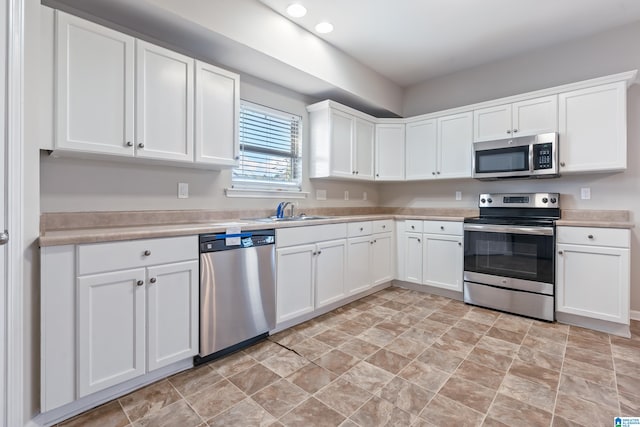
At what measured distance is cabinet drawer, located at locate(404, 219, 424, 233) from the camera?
359 centimetres

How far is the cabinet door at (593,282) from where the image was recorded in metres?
2.49

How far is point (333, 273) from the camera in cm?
296

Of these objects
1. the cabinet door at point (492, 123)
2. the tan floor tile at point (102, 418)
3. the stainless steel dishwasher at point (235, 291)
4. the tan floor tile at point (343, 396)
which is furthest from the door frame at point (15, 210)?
the cabinet door at point (492, 123)

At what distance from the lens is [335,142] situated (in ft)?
11.2

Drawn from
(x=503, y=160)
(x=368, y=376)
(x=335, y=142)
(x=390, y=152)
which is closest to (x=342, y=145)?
(x=335, y=142)

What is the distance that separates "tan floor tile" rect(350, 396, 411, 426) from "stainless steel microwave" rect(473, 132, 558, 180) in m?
2.57

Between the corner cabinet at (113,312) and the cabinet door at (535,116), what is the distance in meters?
3.22

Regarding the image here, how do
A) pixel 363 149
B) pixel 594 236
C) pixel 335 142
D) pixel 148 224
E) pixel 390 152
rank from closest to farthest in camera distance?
pixel 148 224 < pixel 594 236 < pixel 335 142 < pixel 363 149 < pixel 390 152

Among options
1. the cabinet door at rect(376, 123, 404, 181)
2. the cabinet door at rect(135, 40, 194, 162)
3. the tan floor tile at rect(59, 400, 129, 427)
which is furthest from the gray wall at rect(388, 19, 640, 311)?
the tan floor tile at rect(59, 400, 129, 427)

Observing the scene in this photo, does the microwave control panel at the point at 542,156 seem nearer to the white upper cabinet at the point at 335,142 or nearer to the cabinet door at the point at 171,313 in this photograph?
the white upper cabinet at the point at 335,142

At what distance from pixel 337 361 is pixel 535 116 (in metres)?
2.93

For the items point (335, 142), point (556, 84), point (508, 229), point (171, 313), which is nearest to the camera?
point (171, 313)

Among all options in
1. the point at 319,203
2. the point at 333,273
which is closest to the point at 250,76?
the point at 319,203

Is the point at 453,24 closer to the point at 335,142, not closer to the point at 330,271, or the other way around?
the point at 335,142
